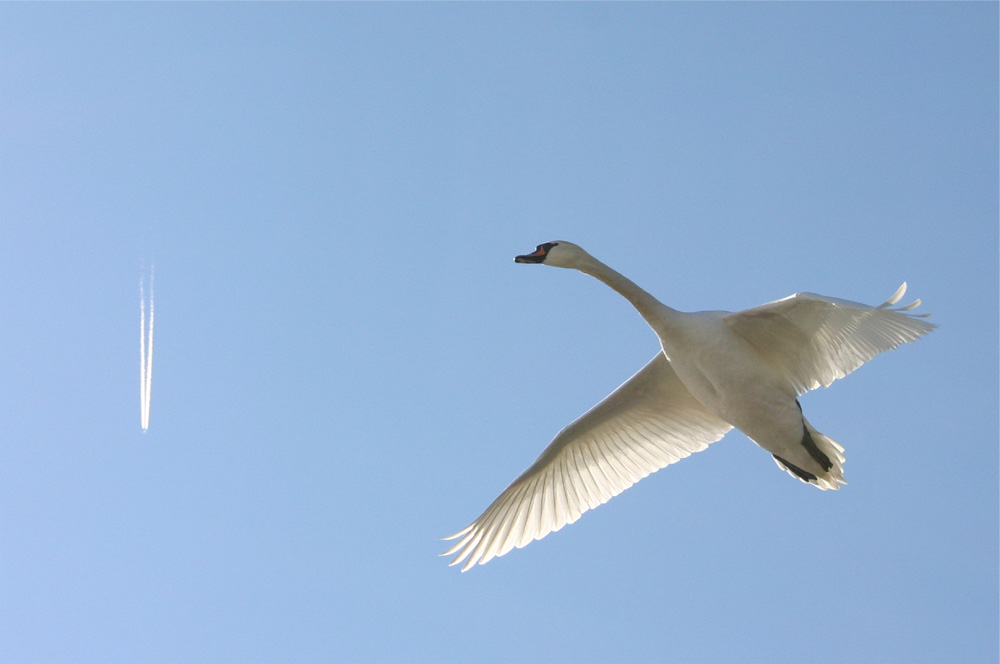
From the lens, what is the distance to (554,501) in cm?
1527

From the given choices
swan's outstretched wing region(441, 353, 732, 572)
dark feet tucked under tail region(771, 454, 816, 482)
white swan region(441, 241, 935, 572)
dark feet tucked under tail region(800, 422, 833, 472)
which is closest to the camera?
white swan region(441, 241, 935, 572)

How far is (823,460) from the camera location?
44.9ft

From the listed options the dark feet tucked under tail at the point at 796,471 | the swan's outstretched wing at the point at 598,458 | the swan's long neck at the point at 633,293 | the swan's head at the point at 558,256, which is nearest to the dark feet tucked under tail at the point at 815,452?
the dark feet tucked under tail at the point at 796,471

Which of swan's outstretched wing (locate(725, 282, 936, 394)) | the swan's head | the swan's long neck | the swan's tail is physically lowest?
the swan's tail

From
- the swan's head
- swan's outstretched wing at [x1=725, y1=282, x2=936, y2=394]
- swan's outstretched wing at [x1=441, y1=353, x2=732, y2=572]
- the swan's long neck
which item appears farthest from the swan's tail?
the swan's head

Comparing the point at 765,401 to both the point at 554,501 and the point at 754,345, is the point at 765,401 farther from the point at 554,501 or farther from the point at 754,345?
the point at 554,501

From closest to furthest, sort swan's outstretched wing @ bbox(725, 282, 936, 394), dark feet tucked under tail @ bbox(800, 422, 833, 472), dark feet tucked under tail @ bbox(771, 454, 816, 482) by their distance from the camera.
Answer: swan's outstretched wing @ bbox(725, 282, 936, 394) < dark feet tucked under tail @ bbox(800, 422, 833, 472) < dark feet tucked under tail @ bbox(771, 454, 816, 482)

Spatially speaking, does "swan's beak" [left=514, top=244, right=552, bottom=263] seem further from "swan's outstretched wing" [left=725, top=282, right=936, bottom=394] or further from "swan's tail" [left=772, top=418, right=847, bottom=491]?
"swan's tail" [left=772, top=418, right=847, bottom=491]

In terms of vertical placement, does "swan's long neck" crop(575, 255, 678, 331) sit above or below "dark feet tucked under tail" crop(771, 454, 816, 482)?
above

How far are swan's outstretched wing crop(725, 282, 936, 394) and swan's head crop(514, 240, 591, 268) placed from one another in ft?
5.53

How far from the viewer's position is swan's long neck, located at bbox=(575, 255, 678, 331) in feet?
43.7

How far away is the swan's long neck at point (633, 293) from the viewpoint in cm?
1330

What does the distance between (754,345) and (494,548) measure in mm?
3732

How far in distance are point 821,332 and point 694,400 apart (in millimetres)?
Result: 1907
